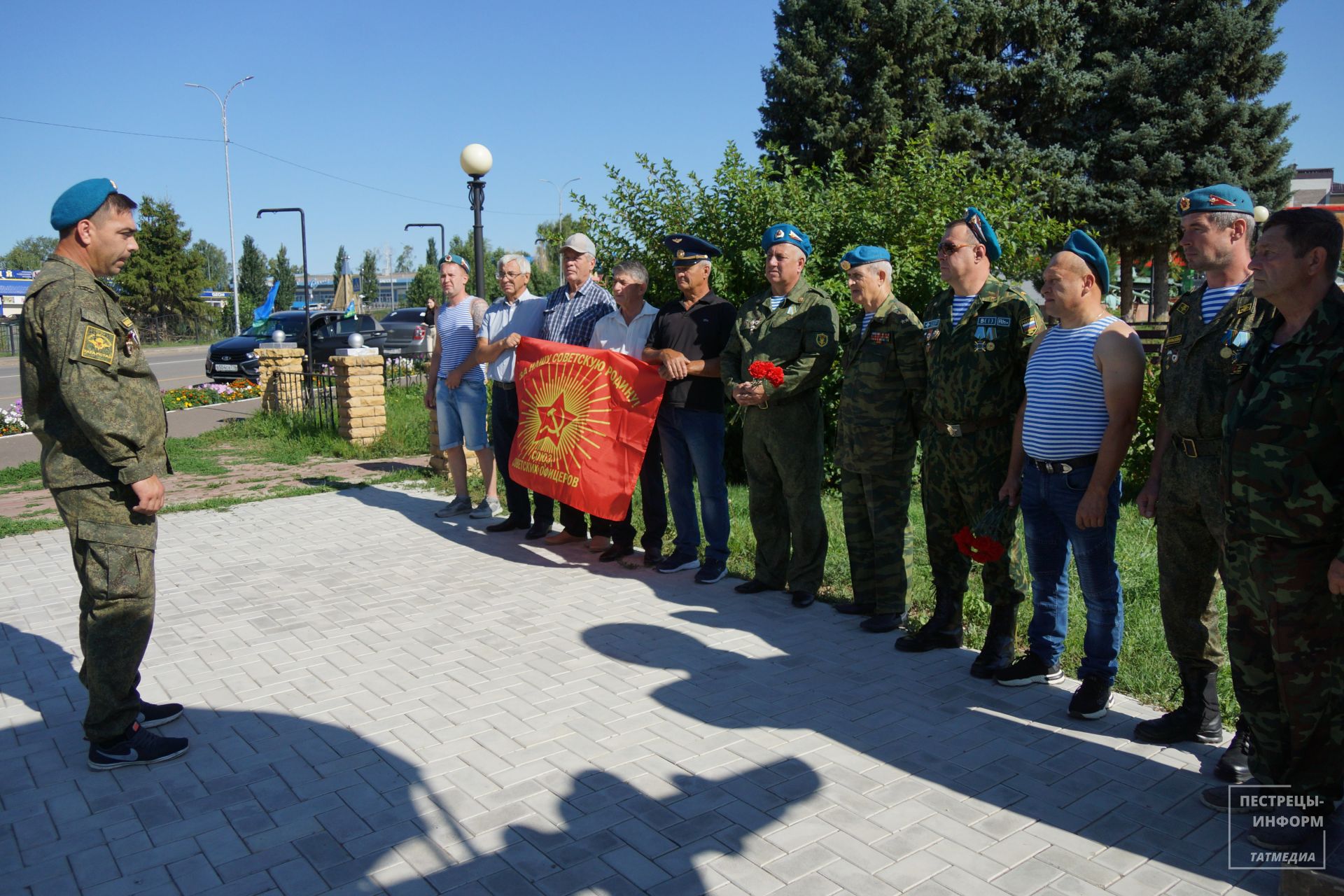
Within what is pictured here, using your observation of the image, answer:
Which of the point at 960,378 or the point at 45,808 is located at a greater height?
the point at 960,378

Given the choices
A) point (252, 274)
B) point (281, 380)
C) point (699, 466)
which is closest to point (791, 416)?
point (699, 466)

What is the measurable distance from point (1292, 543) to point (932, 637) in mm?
2244

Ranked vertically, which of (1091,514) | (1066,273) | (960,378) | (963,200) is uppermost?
(963,200)

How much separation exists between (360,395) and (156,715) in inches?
345

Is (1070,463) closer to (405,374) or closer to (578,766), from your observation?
(578,766)

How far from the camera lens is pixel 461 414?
7949mm

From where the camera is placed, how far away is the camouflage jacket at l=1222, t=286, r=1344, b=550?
2.78 metres

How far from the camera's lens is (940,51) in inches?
985

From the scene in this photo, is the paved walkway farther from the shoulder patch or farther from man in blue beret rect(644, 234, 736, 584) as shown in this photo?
the shoulder patch

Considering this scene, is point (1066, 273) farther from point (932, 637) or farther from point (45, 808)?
point (45, 808)

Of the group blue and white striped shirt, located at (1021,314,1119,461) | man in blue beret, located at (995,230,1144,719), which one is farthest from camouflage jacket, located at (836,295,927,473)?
blue and white striped shirt, located at (1021,314,1119,461)

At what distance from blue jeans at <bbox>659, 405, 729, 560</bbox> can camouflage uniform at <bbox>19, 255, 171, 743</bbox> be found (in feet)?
10.4

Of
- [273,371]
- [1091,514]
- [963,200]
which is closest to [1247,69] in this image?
[963,200]

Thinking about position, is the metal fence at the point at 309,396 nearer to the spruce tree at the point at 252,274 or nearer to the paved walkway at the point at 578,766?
the paved walkway at the point at 578,766
